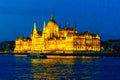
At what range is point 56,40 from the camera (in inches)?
5128

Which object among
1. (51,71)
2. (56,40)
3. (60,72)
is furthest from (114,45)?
(60,72)

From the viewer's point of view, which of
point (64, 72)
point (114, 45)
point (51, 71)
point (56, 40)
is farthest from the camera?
point (114, 45)

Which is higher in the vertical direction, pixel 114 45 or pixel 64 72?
pixel 114 45

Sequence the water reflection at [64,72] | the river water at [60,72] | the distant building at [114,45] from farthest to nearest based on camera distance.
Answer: the distant building at [114,45]
the water reflection at [64,72]
the river water at [60,72]

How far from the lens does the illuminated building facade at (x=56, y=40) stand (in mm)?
124250

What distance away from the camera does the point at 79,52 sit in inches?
4865

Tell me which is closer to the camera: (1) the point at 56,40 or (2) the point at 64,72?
(2) the point at 64,72

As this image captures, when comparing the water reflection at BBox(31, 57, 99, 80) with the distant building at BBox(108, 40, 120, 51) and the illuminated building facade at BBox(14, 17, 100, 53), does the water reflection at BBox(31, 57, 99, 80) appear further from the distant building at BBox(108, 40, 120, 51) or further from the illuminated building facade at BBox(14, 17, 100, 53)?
the distant building at BBox(108, 40, 120, 51)

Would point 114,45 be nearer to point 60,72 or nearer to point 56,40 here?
point 56,40

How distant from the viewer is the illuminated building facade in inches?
4892

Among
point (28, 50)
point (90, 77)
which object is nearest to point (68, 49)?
point (28, 50)

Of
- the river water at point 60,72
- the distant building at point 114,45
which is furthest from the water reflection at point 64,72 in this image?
the distant building at point 114,45

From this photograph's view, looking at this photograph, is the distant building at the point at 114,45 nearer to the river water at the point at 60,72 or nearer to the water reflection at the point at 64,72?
the river water at the point at 60,72

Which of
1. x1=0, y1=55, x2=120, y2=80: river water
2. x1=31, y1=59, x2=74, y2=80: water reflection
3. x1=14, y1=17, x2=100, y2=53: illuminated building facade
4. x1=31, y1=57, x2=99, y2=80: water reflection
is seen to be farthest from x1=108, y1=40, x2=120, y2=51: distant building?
x1=31, y1=59, x2=74, y2=80: water reflection
